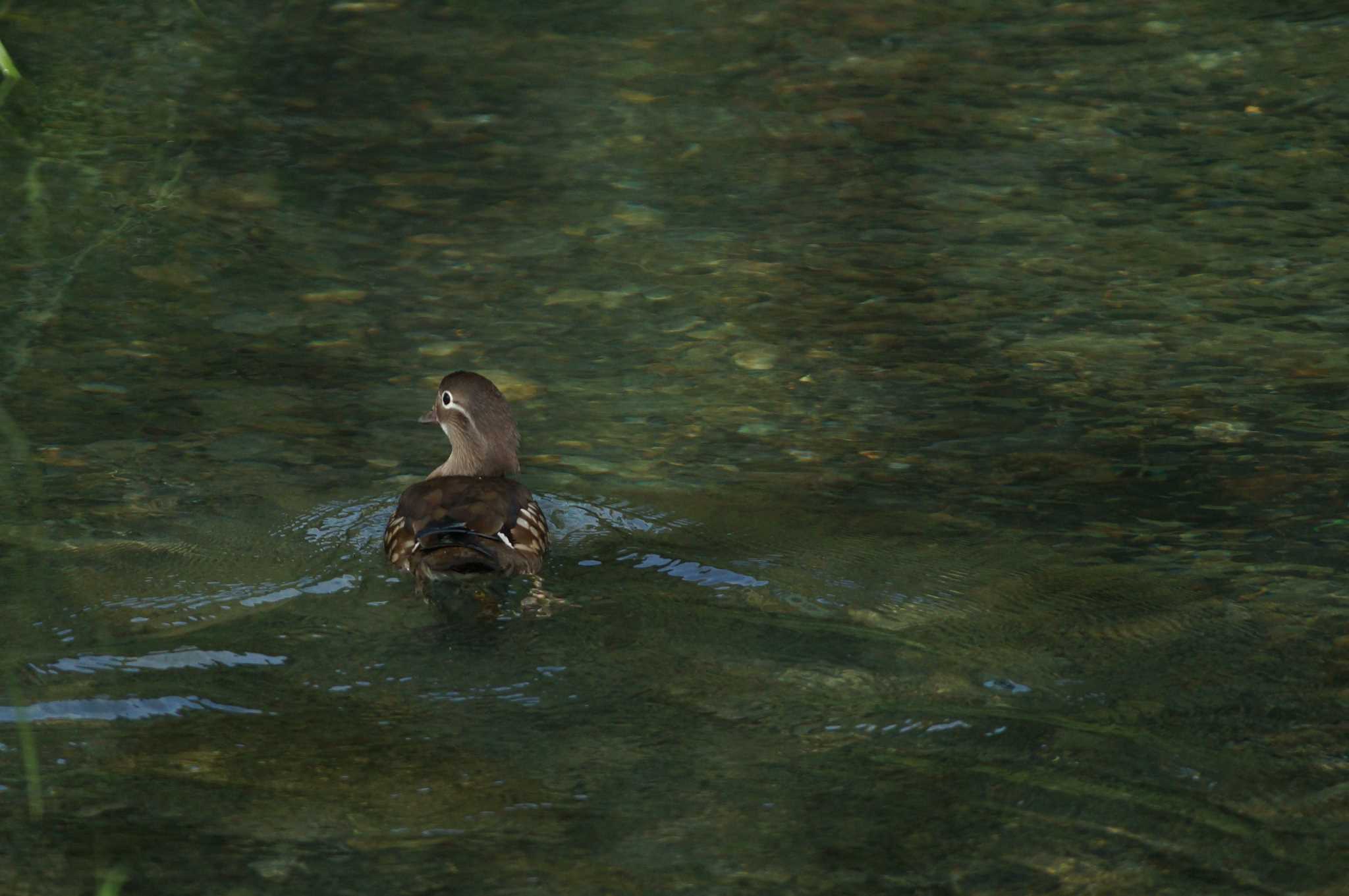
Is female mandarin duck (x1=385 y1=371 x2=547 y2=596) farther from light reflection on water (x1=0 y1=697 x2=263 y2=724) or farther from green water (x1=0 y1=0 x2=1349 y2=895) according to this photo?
light reflection on water (x1=0 y1=697 x2=263 y2=724)

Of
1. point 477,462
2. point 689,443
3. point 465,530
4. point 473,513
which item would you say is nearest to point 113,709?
point 465,530

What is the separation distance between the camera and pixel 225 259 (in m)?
9.18

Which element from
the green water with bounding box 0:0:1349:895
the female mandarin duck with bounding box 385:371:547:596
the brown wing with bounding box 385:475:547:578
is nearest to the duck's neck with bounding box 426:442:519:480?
the female mandarin duck with bounding box 385:371:547:596

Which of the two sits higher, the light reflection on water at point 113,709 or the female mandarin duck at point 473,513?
the female mandarin duck at point 473,513

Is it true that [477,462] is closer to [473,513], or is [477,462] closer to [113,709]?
[473,513]

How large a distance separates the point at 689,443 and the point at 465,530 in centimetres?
157

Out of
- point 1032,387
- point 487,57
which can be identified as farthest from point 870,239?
point 487,57

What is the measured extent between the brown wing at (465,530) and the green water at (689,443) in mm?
113

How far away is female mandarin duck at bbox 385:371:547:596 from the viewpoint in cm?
612

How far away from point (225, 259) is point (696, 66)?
429cm

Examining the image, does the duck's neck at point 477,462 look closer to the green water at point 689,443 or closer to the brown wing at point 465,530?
the green water at point 689,443

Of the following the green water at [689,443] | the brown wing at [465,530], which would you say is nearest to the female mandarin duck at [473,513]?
the brown wing at [465,530]

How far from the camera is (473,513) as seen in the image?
6254 millimetres

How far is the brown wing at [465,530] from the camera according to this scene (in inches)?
241
